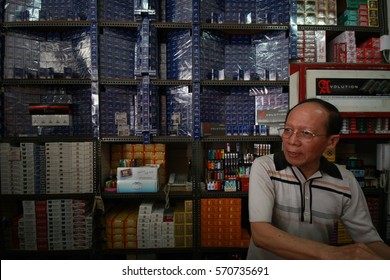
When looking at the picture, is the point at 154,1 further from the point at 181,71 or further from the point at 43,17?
the point at 43,17

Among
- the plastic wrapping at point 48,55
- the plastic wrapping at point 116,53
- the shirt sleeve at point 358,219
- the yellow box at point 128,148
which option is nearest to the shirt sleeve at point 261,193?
the shirt sleeve at point 358,219

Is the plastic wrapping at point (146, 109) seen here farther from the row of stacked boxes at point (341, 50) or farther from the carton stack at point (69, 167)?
the row of stacked boxes at point (341, 50)

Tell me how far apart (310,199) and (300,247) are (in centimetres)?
27

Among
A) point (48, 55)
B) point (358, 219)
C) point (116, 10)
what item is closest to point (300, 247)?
point (358, 219)

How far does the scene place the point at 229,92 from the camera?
7.69ft

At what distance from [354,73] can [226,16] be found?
1.32 m

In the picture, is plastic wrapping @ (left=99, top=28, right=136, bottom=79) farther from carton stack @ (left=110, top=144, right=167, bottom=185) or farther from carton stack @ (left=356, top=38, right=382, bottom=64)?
carton stack @ (left=356, top=38, right=382, bottom=64)

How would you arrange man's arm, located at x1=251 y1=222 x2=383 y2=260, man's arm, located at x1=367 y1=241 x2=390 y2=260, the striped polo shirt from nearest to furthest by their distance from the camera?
man's arm, located at x1=251 y1=222 x2=383 y2=260 → man's arm, located at x1=367 y1=241 x2=390 y2=260 → the striped polo shirt

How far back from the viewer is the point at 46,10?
2137 mm

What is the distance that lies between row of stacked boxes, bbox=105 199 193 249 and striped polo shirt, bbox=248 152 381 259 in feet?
3.99

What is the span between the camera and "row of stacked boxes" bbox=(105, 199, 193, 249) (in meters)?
2.10

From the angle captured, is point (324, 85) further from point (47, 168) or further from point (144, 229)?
point (47, 168)

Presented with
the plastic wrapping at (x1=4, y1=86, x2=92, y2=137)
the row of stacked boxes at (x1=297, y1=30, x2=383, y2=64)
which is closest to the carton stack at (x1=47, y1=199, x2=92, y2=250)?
the plastic wrapping at (x1=4, y1=86, x2=92, y2=137)

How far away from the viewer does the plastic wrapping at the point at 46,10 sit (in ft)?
6.88
